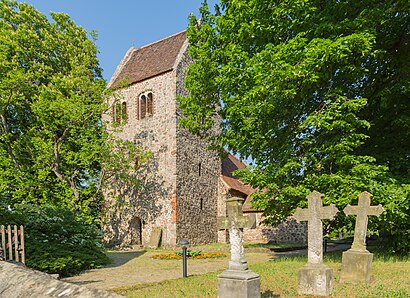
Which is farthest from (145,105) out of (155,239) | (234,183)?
(155,239)

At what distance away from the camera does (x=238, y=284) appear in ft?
17.6

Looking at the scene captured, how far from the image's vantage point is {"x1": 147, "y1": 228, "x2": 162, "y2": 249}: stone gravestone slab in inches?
833

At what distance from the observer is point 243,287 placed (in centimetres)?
529

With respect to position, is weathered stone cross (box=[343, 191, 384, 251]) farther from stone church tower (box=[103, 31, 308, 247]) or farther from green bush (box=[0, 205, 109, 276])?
stone church tower (box=[103, 31, 308, 247])

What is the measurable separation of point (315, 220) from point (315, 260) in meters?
0.81

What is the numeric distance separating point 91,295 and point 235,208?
4.37 meters

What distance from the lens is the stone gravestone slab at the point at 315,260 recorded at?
258 inches

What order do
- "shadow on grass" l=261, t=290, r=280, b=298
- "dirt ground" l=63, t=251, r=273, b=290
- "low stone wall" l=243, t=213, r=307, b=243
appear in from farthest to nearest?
"low stone wall" l=243, t=213, r=307, b=243
"dirt ground" l=63, t=251, r=273, b=290
"shadow on grass" l=261, t=290, r=280, b=298

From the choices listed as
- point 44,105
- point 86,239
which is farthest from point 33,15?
point 86,239

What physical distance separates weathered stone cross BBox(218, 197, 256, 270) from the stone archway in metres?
18.3

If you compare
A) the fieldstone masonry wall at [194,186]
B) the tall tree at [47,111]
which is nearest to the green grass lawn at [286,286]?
the tall tree at [47,111]

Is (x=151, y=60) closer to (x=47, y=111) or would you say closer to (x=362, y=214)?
(x=47, y=111)

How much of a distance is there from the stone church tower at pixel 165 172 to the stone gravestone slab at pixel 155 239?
10 centimetres

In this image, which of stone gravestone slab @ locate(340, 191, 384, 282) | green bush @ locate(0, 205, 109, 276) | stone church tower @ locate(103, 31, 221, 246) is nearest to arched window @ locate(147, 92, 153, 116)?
stone church tower @ locate(103, 31, 221, 246)
